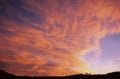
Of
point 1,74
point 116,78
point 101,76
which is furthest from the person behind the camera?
point 1,74

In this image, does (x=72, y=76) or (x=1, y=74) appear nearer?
(x=72, y=76)

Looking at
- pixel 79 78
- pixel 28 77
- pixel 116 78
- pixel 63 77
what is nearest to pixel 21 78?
pixel 28 77

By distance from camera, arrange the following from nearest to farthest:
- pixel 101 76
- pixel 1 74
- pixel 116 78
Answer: pixel 116 78 < pixel 101 76 < pixel 1 74

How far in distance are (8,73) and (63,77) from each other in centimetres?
1143

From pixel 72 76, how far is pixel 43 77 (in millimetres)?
4573

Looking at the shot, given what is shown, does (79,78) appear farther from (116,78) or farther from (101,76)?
(116,78)

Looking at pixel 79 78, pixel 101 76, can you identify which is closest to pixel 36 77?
pixel 79 78

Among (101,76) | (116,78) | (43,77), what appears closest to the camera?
(116,78)

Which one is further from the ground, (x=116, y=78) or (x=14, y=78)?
(x=14, y=78)

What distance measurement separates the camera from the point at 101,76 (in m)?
31.4

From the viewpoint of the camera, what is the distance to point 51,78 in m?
33.2

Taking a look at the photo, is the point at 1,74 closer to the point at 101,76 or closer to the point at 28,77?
the point at 28,77

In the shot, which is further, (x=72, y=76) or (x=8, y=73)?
(x=8, y=73)

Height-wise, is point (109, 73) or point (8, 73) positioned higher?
A: point (8, 73)
